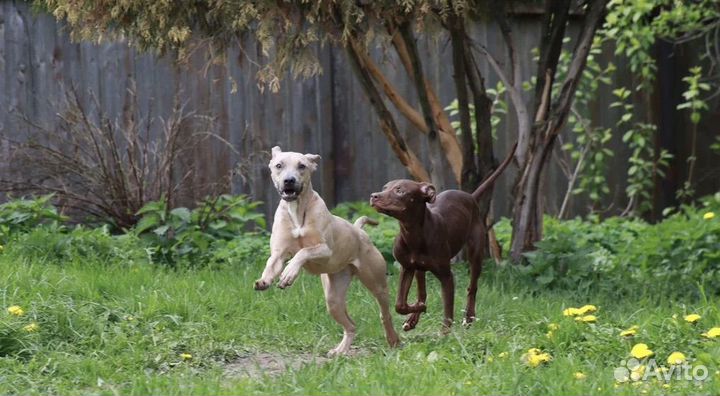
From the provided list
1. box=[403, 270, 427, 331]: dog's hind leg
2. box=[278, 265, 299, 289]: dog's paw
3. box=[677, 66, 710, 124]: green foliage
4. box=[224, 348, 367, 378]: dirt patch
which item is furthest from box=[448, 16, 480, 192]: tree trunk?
box=[278, 265, 299, 289]: dog's paw

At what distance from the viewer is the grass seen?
487 centimetres

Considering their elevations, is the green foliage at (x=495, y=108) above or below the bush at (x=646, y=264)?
above

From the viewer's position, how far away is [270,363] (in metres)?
5.75

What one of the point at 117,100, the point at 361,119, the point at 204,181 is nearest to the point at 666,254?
the point at 361,119

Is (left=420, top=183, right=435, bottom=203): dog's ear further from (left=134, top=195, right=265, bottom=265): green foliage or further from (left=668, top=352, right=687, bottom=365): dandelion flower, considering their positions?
(left=134, top=195, right=265, bottom=265): green foliage

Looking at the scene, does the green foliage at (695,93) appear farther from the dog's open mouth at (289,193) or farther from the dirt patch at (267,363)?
the dog's open mouth at (289,193)

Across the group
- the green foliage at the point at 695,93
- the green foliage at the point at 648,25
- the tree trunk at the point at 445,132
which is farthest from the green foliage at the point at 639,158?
the tree trunk at the point at 445,132

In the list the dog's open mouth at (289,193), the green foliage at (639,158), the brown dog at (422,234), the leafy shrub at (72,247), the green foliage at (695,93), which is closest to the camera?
the dog's open mouth at (289,193)

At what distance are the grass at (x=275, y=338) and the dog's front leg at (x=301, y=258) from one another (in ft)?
1.42

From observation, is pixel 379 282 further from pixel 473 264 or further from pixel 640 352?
pixel 640 352

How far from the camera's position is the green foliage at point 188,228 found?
8633 millimetres

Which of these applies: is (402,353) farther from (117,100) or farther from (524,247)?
(117,100)

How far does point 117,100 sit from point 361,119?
2383mm

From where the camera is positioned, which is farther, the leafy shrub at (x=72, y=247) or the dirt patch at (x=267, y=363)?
the leafy shrub at (x=72, y=247)
